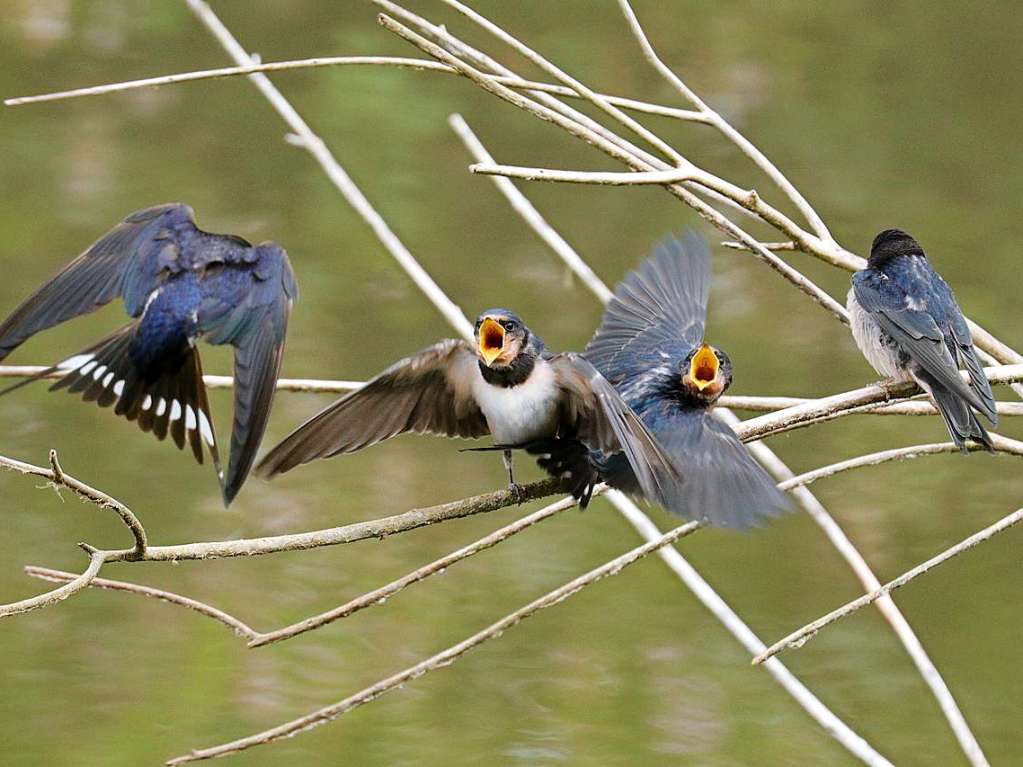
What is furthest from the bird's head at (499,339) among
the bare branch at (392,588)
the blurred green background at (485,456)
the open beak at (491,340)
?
the blurred green background at (485,456)

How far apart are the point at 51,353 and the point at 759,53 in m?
2.39

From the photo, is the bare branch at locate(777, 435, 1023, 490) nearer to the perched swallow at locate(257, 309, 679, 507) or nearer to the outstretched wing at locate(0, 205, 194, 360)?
the perched swallow at locate(257, 309, 679, 507)

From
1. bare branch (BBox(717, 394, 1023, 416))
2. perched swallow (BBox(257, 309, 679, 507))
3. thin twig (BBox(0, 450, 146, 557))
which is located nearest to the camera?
thin twig (BBox(0, 450, 146, 557))

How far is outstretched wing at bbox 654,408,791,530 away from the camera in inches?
80.6

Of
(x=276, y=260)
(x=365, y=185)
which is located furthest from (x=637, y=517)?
(x=365, y=185)

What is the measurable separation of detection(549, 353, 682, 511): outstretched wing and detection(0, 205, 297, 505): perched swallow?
39 centimetres

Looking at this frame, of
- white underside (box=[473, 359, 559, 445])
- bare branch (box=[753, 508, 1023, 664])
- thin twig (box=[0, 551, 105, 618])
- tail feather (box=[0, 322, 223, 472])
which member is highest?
tail feather (box=[0, 322, 223, 472])

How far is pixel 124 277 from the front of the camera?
246cm

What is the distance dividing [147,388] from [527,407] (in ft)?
1.77

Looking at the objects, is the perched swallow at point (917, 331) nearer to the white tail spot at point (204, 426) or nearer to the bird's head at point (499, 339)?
the bird's head at point (499, 339)

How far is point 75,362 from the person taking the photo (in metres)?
2.30

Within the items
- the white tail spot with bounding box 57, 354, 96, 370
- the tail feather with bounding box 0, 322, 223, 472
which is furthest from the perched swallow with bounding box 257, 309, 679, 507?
the white tail spot with bounding box 57, 354, 96, 370

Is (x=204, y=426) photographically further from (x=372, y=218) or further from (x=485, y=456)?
(x=485, y=456)

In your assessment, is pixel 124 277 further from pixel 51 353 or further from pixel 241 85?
pixel 241 85
